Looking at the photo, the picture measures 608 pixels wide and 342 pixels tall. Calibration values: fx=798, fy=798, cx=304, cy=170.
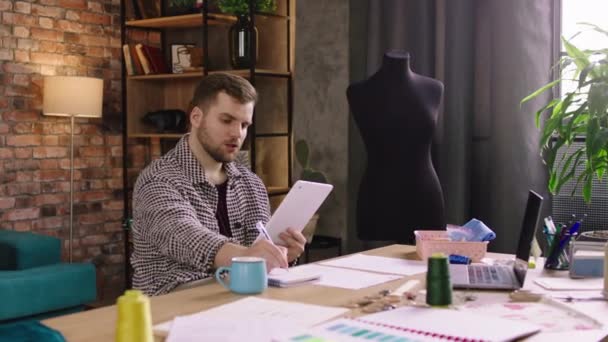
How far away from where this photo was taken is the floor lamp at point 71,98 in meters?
4.64

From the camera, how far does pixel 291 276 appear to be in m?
2.08

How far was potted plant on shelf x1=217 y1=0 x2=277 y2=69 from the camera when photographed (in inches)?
177

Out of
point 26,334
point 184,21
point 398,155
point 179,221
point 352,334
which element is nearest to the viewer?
point 26,334

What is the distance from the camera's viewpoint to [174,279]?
2277 millimetres

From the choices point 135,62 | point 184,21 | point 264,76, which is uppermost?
point 184,21

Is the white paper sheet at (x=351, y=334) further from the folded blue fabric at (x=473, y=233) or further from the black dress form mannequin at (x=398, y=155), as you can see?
the black dress form mannequin at (x=398, y=155)

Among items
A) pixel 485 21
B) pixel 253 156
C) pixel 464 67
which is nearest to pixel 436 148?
pixel 464 67

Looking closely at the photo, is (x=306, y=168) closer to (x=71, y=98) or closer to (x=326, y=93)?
(x=326, y=93)

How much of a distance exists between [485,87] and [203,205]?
1844 millimetres

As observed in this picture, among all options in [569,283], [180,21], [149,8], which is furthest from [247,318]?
[149,8]

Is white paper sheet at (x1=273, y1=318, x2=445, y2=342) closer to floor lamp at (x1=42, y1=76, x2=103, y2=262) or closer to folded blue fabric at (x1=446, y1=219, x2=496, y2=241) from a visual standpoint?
folded blue fabric at (x1=446, y1=219, x2=496, y2=241)

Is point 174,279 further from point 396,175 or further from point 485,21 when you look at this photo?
point 485,21

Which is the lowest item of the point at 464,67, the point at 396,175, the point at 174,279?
the point at 174,279

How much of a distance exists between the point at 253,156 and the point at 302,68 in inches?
24.3
